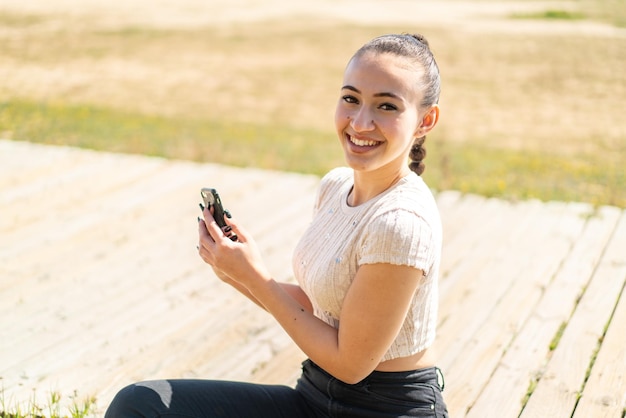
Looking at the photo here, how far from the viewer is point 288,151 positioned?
10.3m

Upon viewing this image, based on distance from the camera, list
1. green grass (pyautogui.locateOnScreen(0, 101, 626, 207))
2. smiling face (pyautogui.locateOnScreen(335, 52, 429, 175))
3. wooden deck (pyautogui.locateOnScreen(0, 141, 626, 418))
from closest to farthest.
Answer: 1. smiling face (pyautogui.locateOnScreen(335, 52, 429, 175))
2. wooden deck (pyautogui.locateOnScreen(0, 141, 626, 418))
3. green grass (pyautogui.locateOnScreen(0, 101, 626, 207))

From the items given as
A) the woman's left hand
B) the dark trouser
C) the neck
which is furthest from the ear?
the dark trouser

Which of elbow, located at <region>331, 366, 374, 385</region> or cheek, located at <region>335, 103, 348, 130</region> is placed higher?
cheek, located at <region>335, 103, 348, 130</region>

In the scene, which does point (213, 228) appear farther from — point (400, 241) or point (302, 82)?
point (302, 82)

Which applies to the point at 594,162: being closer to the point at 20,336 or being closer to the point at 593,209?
the point at 593,209

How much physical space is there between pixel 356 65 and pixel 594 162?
920 centimetres

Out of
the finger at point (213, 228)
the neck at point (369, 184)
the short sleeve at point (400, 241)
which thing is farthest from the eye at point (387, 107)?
the finger at point (213, 228)

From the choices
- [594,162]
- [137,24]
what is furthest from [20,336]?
[137,24]

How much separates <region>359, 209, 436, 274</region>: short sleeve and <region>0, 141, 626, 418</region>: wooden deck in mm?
1412

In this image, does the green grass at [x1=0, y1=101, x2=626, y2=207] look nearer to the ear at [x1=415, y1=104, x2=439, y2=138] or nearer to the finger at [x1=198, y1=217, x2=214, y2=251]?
the ear at [x1=415, y1=104, x2=439, y2=138]

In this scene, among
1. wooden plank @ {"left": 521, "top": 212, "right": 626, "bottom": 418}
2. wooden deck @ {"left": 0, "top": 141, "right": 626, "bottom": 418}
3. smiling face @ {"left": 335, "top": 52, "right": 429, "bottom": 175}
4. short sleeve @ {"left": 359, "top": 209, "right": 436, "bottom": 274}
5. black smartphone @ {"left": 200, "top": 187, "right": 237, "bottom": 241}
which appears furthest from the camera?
wooden deck @ {"left": 0, "top": 141, "right": 626, "bottom": 418}

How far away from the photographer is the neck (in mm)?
2543

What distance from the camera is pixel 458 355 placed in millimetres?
4020

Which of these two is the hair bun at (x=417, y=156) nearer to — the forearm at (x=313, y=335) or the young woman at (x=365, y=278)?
the young woman at (x=365, y=278)
